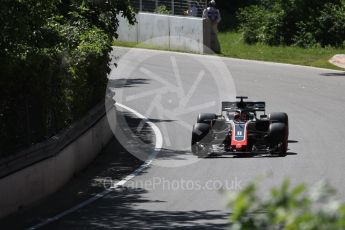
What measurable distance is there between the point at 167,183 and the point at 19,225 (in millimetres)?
3215

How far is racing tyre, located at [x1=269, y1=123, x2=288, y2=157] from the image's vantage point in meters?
14.9

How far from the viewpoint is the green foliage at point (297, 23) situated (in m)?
35.7

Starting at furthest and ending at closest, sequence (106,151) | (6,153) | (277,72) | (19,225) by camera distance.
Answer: (277,72)
(106,151)
(6,153)
(19,225)

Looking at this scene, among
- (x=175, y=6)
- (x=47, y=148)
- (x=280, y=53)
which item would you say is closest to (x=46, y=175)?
(x=47, y=148)

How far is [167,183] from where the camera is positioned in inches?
525

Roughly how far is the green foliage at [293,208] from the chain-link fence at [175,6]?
1414 inches

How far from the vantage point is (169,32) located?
37750 mm

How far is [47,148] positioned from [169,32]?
82.6 feet

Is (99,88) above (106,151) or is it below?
above

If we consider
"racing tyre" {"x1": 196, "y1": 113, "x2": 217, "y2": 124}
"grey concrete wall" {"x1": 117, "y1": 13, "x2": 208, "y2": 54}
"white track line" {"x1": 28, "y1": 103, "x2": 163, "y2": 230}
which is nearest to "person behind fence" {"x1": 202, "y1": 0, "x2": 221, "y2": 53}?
"grey concrete wall" {"x1": 117, "y1": 13, "x2": 208, "y2": 54}

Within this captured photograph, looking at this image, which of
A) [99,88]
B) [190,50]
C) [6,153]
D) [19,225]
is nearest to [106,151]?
[99,88]

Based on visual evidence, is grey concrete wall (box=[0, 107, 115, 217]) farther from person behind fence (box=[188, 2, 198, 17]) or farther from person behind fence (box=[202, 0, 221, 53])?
person behind fence (box=[188, 2, 198, 17])

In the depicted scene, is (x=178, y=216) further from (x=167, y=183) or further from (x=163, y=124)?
(x=163, y=124)

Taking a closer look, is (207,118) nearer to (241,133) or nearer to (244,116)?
(244,116)
